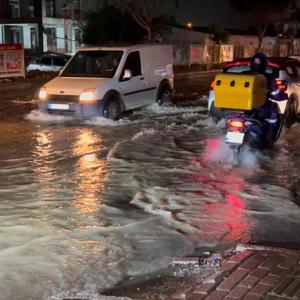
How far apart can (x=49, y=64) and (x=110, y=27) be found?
9.72 m

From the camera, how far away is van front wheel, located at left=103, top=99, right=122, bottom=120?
13711mm

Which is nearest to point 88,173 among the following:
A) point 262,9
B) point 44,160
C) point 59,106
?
point 44,160

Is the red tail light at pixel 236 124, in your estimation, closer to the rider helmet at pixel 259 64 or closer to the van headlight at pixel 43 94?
the rider helmet at pixel 259 64

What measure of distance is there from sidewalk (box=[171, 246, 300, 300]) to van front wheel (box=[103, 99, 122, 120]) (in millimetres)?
8767

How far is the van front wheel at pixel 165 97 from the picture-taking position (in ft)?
53.5

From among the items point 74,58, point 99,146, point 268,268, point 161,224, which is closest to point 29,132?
point 99,146

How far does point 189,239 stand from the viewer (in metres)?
5.91

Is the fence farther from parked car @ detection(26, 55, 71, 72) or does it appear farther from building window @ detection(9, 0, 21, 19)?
building window @ detection(9, 0, 21, 19)

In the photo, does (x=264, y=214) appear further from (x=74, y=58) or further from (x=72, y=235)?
(x=74, y=58)

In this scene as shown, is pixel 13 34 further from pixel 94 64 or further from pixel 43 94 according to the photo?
pixel 43 94

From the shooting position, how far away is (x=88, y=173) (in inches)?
342

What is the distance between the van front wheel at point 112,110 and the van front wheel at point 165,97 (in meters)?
2.29

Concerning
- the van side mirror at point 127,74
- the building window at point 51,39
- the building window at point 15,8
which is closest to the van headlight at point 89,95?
the van side mirror at point 127,74

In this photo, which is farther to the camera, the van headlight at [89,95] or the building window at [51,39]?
the building window at [51,39]
